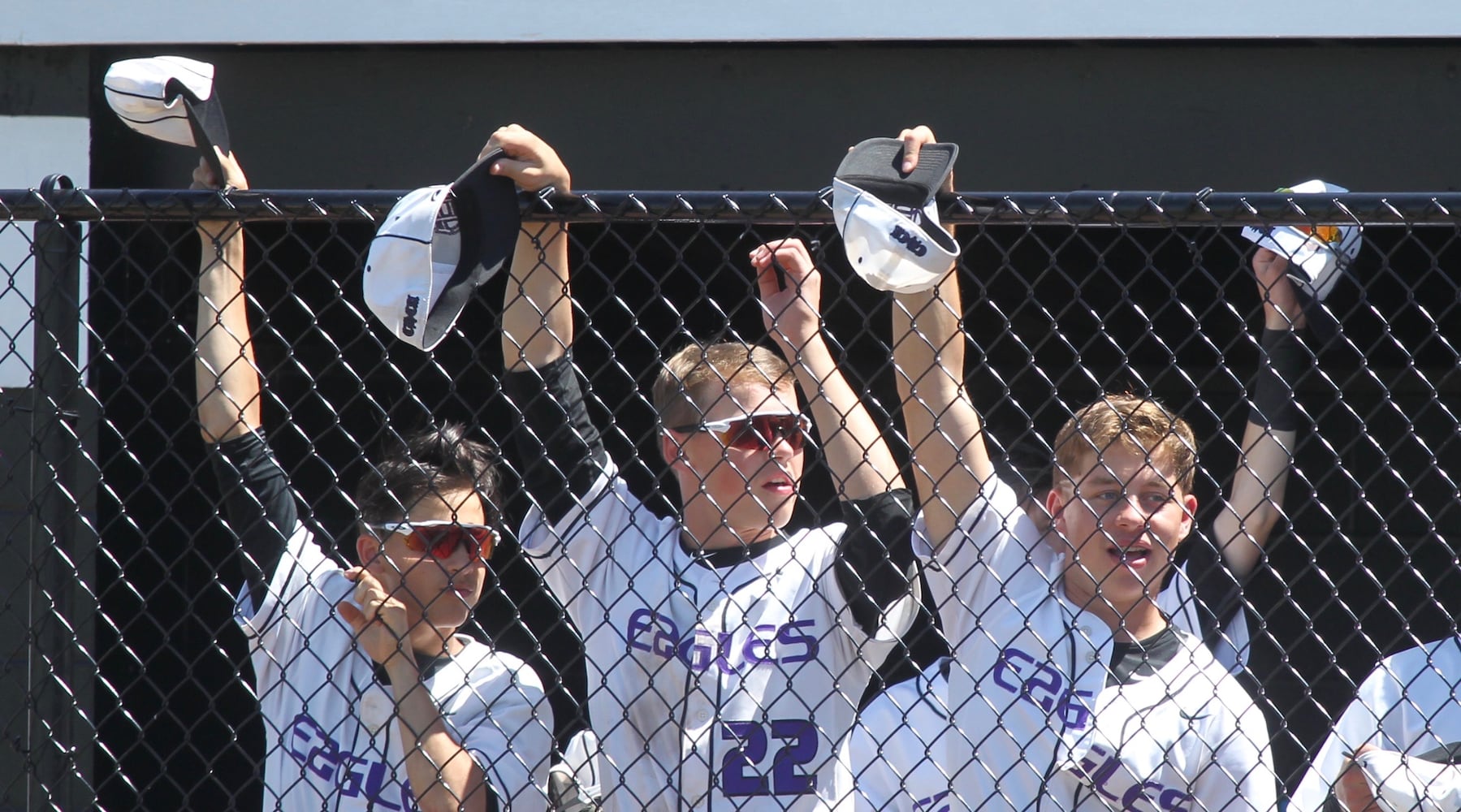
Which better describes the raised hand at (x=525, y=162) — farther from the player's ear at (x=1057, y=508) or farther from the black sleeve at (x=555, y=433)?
the player's ear at (x=1057, y=508)

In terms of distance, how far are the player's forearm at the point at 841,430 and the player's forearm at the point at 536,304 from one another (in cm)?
38

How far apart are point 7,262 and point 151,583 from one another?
102 centimetres

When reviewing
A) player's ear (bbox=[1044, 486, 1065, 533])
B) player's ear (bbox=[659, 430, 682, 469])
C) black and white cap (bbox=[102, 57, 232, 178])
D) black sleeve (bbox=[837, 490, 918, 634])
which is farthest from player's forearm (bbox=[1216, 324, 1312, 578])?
black and white cap (bbox=[102, 57, 232, 178])

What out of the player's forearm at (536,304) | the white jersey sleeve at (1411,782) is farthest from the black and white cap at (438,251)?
the white jersey sleeve at (1411,782)

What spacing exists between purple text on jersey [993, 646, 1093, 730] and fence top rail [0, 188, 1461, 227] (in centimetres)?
65

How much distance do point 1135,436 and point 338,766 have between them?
4.55 ft

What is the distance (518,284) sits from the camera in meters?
1.97

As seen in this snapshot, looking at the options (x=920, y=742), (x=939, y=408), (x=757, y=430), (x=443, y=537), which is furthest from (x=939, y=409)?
(x=443, y=537)

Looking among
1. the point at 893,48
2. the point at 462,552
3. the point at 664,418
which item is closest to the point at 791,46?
the point at 893,48

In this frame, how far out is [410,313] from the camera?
1705 millimetres

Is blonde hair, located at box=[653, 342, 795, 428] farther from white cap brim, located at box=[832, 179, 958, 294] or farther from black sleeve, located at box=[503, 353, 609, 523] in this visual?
→ white cap brim, located at box=[832, 179, 958, 294]

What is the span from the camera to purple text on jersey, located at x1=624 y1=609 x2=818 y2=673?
78.8 inches

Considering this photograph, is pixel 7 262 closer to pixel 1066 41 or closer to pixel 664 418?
pixel 664 418

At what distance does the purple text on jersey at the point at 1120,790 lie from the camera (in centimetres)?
193
